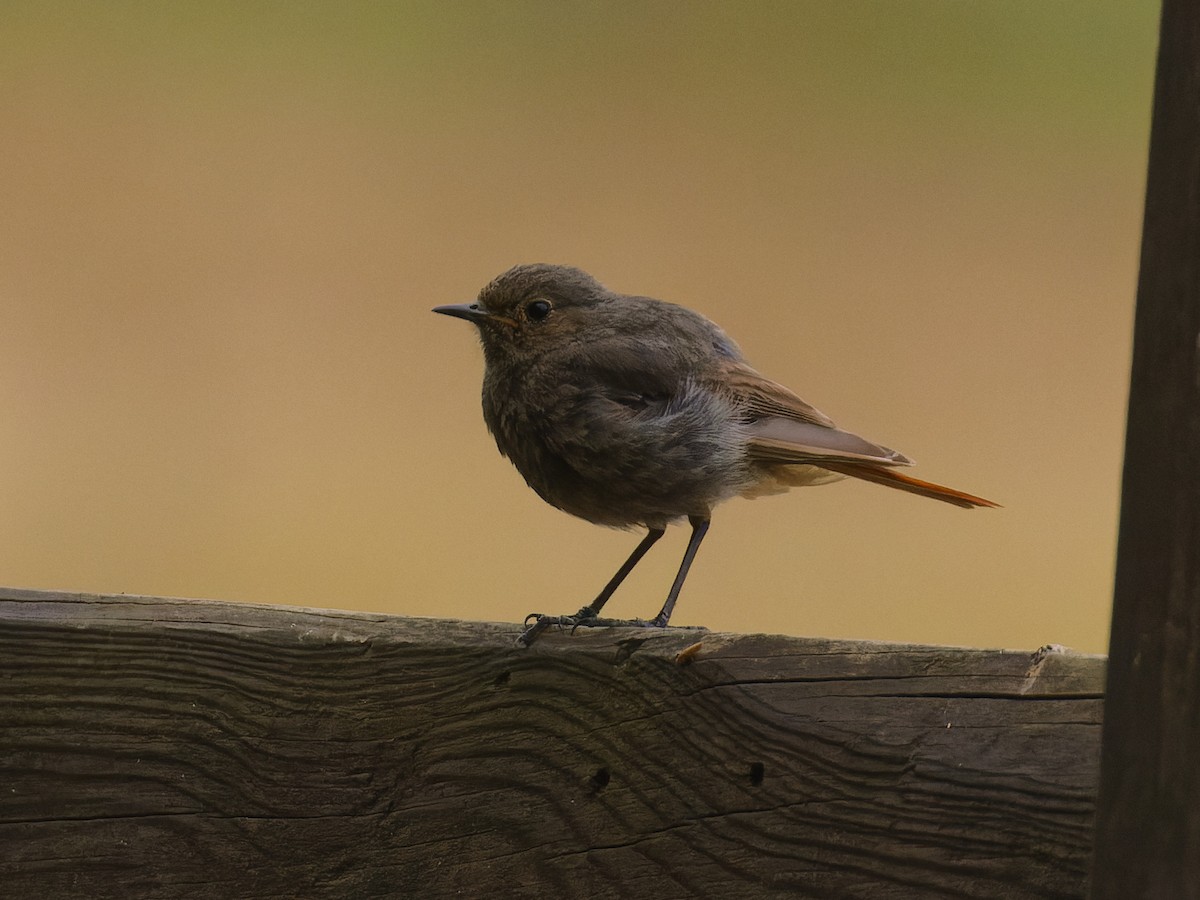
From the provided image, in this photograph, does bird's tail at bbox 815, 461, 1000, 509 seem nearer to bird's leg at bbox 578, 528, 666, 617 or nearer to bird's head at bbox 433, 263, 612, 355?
bird's leg at bbox 578, 528, 666, 617

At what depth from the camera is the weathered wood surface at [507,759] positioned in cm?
185

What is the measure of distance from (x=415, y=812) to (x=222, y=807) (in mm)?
274

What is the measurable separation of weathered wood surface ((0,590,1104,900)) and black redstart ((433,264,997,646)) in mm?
1391

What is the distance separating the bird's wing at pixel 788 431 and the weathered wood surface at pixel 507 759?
162cm

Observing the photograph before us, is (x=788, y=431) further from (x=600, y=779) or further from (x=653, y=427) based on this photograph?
(x=600, y=779)

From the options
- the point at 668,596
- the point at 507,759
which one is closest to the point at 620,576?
the point at 668,596

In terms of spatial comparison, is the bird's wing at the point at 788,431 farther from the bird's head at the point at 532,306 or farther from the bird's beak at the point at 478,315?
the bird's beak at the point at 478,315

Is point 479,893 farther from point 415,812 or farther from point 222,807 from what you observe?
point 222,807

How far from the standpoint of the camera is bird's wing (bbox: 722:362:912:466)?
3.60 meters

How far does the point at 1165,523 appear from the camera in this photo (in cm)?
133

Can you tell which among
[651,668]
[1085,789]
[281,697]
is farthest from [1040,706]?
[281,697]

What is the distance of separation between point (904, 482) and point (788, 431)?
1.11 ft

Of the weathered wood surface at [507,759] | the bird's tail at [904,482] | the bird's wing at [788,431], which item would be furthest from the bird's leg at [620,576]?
the weathered wood surface at [507,759]

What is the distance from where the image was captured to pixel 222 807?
2061 millimetres
